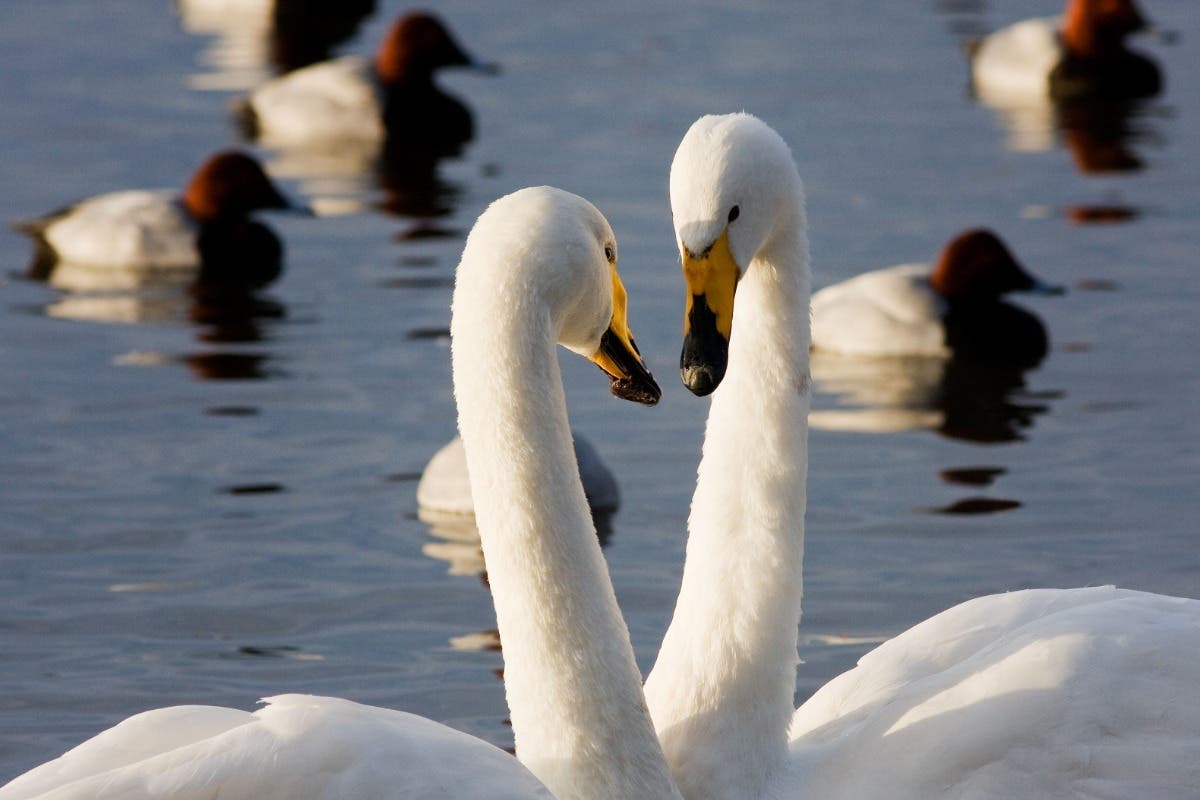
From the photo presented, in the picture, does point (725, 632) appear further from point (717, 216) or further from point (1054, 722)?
point (717, 216)

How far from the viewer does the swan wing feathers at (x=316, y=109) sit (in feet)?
67.5

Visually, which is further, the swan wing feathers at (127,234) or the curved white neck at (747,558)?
the swan wing feathers at (127,234)

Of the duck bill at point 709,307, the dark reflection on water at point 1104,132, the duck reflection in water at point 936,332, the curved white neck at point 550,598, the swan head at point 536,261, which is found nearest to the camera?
the swan head at point 536,261

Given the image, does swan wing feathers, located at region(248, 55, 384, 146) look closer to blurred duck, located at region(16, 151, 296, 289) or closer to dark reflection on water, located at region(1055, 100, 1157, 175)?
blurred duck, located at region(16, 151, 296, 289)

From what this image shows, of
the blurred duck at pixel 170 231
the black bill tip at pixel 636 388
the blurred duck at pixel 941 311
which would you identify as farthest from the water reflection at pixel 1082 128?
the black bill tip at pixel 636 388

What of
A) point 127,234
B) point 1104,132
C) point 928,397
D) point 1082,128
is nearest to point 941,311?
point 928,397

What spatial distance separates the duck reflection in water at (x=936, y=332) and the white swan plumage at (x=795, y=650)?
654 centimetres

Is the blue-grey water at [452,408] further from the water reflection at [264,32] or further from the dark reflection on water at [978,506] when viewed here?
the water reflection at [264,32]

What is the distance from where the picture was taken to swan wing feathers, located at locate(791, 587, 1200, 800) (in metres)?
5.60

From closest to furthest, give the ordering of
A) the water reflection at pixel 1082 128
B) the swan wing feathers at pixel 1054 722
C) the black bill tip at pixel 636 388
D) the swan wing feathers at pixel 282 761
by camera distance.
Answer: the swan wing feathers at pixel 282 761 < the swan wing feathers at pixel 1054 722 < the black bill tip at pixel 636 388 < the water reflection at pixel 1082 128

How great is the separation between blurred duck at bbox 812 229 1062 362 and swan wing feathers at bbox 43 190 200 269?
4.90 meters

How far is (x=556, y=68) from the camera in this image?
22.0 meters

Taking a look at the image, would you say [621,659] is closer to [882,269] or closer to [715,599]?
[715,599]

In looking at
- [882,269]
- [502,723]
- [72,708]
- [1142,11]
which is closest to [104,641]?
[72,708]
